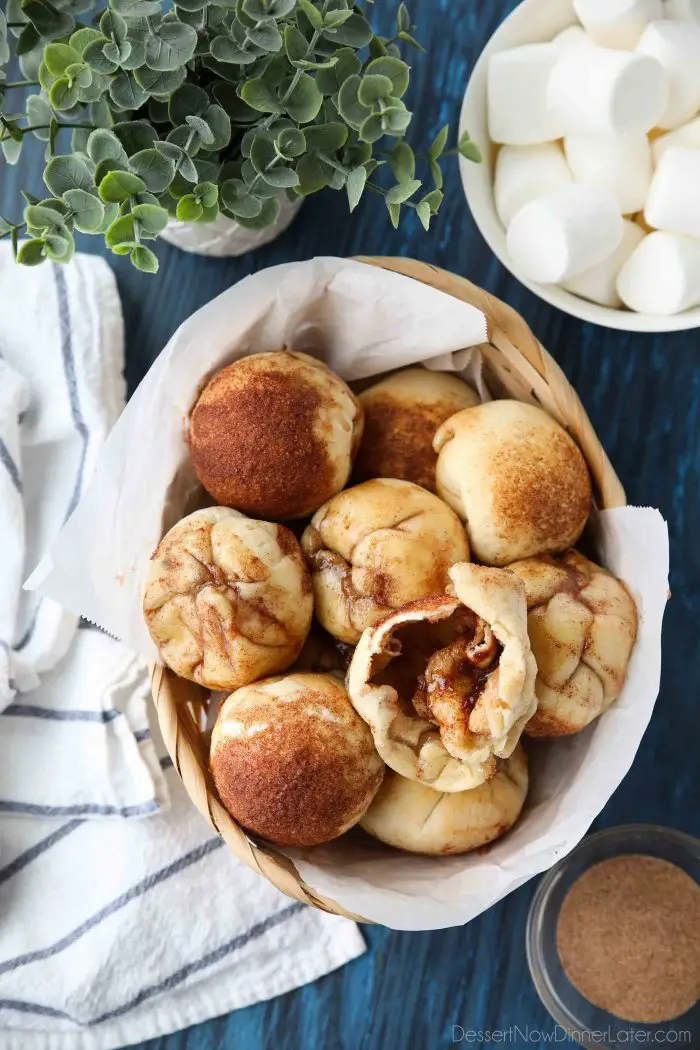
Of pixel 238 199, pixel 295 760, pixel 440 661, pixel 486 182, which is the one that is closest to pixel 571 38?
pixel 486 182

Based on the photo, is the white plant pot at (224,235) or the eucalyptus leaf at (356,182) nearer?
the eucalyptus leaf at (356,182)

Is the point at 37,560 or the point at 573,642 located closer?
the point at 573,642

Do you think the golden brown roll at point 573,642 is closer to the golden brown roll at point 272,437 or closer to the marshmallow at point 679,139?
the golden brown roll at point 272,437

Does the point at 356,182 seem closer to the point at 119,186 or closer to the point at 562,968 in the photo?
the point at 119,186

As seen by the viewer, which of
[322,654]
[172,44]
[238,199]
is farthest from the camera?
[322,654]

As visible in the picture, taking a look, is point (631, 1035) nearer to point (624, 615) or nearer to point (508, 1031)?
point (508, 1031)

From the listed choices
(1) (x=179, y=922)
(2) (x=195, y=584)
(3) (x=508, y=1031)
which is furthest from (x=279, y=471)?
(3) (x=508, y=1031)

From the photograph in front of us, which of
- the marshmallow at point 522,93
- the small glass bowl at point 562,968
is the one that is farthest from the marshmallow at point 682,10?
the small glass bowl at point 562,968
